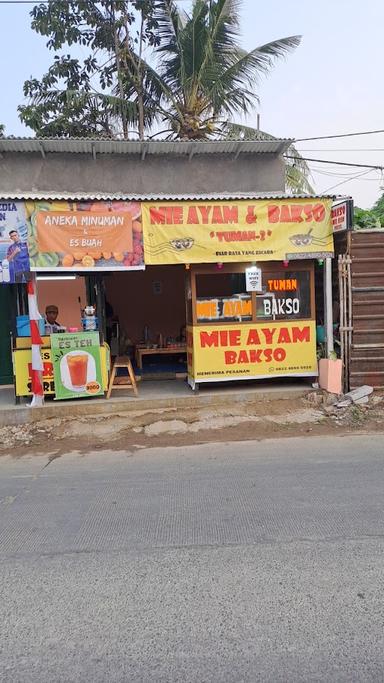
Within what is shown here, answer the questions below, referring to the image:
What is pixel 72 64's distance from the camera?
54.2 feet

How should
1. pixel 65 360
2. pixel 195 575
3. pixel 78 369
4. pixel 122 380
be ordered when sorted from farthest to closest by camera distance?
1. pixel 122 380
2. pixel 78 369
3. pixel 65 360
4. pixel 195 575

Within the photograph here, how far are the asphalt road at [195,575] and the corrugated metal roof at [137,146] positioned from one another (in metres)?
6.94

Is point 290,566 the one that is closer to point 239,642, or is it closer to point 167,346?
point 239,642

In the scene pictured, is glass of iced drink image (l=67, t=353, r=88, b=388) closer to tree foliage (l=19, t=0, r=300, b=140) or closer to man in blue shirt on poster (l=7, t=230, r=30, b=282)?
man in blue shirt on poster (l=7, t=230, r=30, b=282)

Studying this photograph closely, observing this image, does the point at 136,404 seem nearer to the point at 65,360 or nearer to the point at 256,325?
the point at 65,360

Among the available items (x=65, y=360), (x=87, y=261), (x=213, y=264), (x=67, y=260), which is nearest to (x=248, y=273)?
(x=213, y=264)

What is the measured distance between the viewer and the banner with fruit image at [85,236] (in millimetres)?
8359

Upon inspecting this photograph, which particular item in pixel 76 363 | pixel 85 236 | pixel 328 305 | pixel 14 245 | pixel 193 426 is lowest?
pixel 193 426

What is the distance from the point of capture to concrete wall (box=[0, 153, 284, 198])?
11.0 m

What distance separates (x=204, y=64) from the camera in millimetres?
14688

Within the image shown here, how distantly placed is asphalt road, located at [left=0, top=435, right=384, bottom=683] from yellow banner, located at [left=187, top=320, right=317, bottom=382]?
3470mm

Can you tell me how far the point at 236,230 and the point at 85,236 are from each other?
2.43 m

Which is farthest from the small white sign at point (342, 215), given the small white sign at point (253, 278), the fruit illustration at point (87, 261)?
the fruit illustration at point (87, 261)

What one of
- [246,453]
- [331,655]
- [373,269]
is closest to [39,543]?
→ [331,655]
